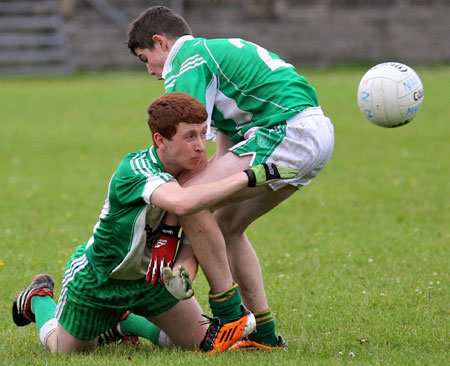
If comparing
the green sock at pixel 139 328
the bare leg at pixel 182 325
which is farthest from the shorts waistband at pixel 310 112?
the green sock at pixel 139 328

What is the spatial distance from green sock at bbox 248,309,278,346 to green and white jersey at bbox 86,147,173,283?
2.73 feet

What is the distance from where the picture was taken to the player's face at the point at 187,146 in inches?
183

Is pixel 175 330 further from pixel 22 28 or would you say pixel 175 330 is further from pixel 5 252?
pixel 22 28

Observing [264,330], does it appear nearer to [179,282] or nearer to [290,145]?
[179,282]

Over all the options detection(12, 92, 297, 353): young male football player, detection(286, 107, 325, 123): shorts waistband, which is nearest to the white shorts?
detection(286, 107, 325, 123): shorts waistband

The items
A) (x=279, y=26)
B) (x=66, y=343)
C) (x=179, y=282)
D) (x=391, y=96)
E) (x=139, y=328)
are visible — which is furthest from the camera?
(x=279, y=26)

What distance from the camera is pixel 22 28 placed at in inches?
1351

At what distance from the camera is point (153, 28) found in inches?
202

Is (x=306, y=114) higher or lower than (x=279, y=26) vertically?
higher

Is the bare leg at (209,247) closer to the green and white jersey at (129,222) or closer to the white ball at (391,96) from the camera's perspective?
the green and white jersey at (129,222)

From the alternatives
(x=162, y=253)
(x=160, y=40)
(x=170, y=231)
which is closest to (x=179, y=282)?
(x=162, y=253)

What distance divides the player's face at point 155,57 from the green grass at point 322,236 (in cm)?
180

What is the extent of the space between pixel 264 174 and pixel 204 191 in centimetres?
35

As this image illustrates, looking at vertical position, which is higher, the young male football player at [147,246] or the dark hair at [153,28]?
the dark hair at [153,28]
